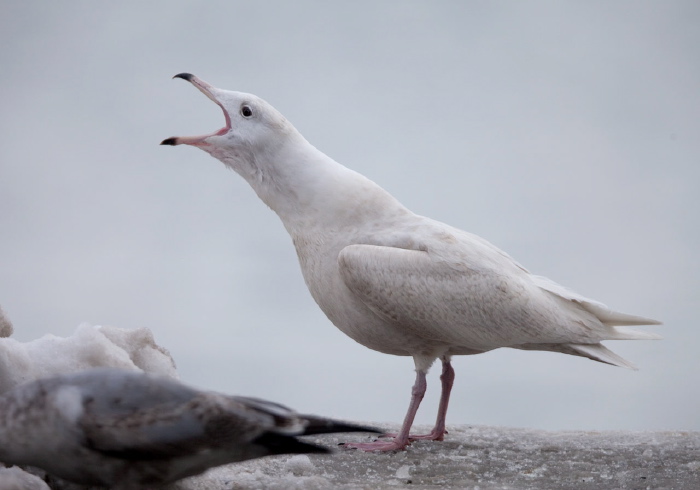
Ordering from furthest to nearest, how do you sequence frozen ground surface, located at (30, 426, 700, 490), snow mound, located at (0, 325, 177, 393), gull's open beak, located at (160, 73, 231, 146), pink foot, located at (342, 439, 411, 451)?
gull's open beak, located at (160, 73, 231, 146) < pink foot, located at (342, 439, 411, 451) < frozen ground surface, located at (30, 426, 700, 490) < snow mound, located at (0, 325, 177, 393)

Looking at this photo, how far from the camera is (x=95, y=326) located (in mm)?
4633

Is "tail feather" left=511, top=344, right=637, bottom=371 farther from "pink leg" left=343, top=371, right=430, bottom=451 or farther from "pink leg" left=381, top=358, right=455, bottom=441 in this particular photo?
"pink leg" left=381, top=358, right=455, bottom=441

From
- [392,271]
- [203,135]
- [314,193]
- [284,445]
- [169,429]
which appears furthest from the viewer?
[203,135]

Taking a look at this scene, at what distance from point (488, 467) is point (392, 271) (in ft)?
4.17

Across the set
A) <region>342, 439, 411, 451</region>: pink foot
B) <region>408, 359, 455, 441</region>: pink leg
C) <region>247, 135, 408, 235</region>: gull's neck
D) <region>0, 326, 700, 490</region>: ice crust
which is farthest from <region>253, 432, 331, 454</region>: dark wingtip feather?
<region>408, 359, 455, 441</region>: pink leg

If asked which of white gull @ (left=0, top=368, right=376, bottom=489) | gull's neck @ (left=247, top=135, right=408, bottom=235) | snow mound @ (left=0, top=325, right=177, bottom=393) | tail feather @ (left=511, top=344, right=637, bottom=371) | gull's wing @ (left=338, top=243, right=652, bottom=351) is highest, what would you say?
gull's neck @ (left=247, top=135, right=408, bottom=235)

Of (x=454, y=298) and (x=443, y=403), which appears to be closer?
(x=454, y=298)

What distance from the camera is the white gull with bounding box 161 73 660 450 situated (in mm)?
5309

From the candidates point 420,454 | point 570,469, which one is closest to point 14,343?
point 420,454

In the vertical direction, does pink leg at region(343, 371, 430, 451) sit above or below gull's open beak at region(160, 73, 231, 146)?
below

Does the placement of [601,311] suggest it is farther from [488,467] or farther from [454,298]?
[488,467]

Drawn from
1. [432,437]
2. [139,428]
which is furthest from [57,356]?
[432,437]

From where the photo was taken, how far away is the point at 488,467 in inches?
202

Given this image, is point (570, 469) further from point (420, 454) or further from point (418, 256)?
point (418, 256)
